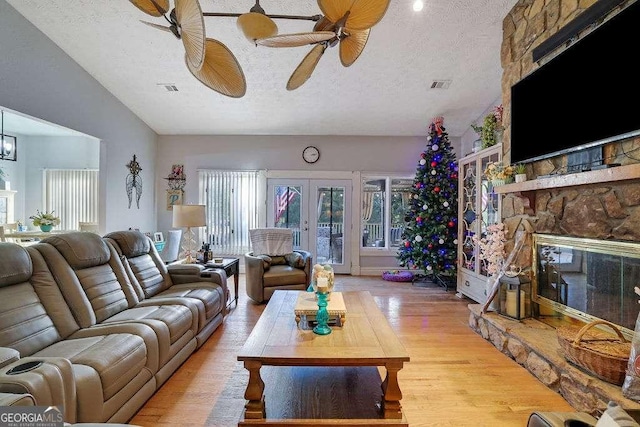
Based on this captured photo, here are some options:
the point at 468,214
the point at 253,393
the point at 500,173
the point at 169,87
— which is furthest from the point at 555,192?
the point at 169,87

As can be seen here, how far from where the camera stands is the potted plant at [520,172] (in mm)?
3324

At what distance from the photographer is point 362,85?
4.97 metres

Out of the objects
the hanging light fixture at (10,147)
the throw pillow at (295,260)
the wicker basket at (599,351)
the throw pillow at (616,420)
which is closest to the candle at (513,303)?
the wicker basket at (599,351)

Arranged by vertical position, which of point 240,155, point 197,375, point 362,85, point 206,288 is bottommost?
point 197,375

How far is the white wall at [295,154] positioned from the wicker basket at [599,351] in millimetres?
4364

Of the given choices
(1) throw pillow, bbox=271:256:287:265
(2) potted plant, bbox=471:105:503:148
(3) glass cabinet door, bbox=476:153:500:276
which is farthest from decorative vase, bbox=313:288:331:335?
(2) potted plant, bbox=471:105:503:148

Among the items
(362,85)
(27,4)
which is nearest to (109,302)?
(27,4)

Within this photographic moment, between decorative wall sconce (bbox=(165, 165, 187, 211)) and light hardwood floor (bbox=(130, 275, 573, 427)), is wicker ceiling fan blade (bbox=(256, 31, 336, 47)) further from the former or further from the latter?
decorative wall sconce (bbox=(165, 165, 187, 211))

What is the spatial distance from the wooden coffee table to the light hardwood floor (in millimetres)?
263

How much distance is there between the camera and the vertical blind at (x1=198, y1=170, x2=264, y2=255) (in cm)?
673

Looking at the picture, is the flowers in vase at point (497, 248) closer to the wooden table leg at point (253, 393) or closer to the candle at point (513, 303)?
the candle at point (513, 303)

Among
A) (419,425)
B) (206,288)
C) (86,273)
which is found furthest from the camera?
(206,288)

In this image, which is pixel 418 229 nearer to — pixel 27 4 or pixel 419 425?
pixel 419 425

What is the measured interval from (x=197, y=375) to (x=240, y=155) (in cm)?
479
